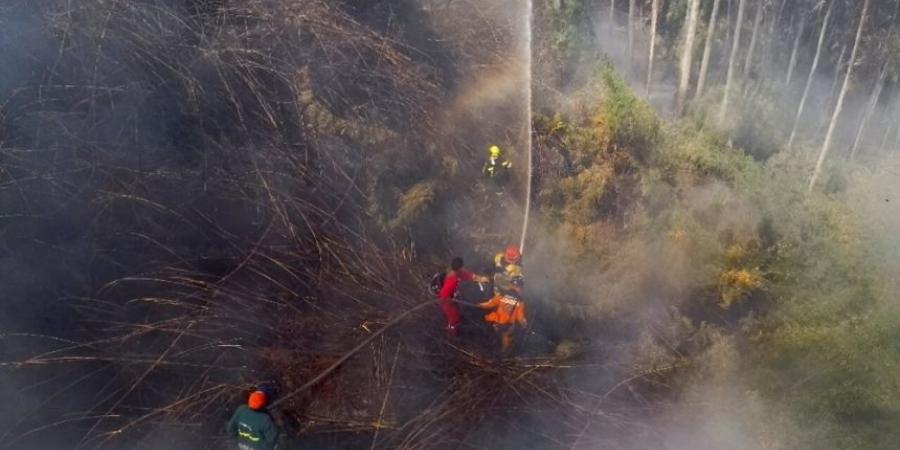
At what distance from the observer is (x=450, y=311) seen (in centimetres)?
667

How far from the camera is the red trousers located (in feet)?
21.8

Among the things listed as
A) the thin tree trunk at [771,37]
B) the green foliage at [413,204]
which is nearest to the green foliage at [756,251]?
the green foliage at [413,204]

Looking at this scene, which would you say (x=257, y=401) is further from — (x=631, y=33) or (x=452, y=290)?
(x=631, y=33)

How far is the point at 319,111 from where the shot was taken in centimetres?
843

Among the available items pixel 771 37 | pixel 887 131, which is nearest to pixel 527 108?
pixel 771 37

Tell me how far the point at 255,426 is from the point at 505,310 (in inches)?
110

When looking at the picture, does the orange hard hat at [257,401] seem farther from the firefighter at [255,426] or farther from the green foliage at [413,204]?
the green foliage at [413,204]

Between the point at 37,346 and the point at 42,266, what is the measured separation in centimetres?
85

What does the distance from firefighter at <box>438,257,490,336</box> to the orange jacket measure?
0.99 ft

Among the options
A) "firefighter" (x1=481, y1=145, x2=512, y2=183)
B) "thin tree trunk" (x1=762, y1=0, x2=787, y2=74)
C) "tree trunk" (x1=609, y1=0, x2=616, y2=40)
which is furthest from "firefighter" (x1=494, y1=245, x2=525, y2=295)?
"thin tree trunk" (x1=762, y1=0, x2=787, y2=74)

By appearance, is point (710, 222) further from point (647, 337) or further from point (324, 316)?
point (324, 316)

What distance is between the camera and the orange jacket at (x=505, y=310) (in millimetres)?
6582

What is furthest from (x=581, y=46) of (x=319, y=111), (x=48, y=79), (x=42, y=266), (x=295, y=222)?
(x=42, y=266)

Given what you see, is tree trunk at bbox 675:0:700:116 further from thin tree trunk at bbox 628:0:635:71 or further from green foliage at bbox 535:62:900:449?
green foliage at bbox 535:62:900:449
